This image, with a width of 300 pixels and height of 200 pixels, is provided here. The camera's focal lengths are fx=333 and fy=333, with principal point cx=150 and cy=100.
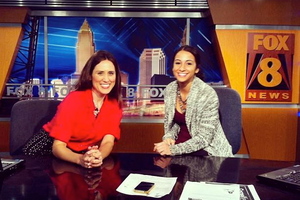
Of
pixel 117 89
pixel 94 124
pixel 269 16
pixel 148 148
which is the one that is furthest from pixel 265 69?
pixel 94 124

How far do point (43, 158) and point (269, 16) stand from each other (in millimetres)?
2967

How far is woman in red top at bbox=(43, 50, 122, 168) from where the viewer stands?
1.80 meters

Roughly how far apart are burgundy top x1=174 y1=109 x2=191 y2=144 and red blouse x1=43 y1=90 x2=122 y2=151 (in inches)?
21.8

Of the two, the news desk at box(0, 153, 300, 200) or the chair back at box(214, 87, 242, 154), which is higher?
the chair back at box(214, 87, 242, 154)

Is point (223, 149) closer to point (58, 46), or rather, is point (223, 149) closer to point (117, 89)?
point (117, 89)

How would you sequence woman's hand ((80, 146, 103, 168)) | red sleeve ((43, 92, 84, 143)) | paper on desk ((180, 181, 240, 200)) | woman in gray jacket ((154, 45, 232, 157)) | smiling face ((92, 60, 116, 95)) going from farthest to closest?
woman in gray jacket ((154, 45, 232, 157)) → smiling face ((92, 60, 116, 95)) → red sleeve ((43, 92, 84, 143)) → woman's hand ((80, 146, 103, 168)) → paper on desk ((180, 181, 240, 200))

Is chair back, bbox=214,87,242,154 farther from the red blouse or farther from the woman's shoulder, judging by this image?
the woman's shoulder

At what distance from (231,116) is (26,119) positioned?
145 centimetres

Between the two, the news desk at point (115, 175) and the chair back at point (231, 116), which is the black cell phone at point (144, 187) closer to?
the news desk at point (115, 175)

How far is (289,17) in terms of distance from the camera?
370cm

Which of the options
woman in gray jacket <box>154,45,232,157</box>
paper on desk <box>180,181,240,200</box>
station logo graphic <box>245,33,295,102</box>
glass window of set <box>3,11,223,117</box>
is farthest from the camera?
glass window of set <box>3,11,223,117</box>

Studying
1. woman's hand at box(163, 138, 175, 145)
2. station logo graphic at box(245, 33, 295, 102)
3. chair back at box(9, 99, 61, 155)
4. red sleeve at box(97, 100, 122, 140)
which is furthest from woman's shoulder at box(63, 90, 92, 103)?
station logo graphic at box(245, 33, 295, 102)

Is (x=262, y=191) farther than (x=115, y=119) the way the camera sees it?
No

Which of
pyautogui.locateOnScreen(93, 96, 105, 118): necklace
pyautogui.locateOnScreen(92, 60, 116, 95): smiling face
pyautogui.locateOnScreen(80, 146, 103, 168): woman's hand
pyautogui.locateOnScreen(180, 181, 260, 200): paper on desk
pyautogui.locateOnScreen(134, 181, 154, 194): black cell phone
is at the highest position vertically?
pyautogui.locateOnScreen(92, 60, 116, 95): smiling face
